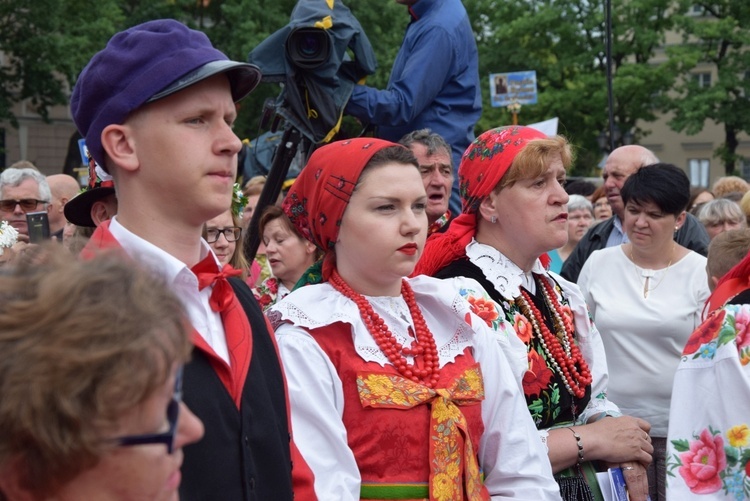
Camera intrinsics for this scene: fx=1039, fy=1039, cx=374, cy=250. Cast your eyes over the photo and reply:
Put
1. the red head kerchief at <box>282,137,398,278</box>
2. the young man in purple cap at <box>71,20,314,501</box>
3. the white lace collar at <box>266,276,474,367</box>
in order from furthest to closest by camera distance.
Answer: the red head kerchief at <box>282,137,398,278</box> < the white lace collar at <box>266,276,474,367</box> < the young man in purple cap at <box>71,20,314,501</box>

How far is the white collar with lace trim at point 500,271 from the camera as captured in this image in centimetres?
386

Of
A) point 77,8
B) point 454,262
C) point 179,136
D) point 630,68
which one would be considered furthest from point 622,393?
point 630,68

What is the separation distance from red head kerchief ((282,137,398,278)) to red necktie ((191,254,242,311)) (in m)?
0.80

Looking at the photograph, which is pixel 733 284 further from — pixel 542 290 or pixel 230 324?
pixel 230 324

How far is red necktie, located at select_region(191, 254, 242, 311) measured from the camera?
245 centimetres

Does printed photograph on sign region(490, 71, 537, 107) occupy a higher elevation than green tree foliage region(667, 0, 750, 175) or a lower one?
higher

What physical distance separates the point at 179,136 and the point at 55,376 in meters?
1.10

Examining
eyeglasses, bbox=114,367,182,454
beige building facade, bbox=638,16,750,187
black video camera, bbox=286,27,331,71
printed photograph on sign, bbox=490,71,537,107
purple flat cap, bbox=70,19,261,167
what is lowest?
beige building facade, bbox=638,16,750,187

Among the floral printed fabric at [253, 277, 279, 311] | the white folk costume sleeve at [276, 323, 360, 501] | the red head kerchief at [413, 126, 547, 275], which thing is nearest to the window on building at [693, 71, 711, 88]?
the floral printed fabric at [253, 277, 279, 311]

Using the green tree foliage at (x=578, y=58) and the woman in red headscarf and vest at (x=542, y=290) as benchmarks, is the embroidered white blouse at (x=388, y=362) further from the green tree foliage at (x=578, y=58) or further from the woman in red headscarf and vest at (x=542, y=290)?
the green tree foliage at (x=578, y=58)

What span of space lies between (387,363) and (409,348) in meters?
0.10

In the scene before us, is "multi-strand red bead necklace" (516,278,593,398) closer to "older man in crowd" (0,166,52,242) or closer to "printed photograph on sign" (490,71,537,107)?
"older man in crowd" (0,166,52,242)

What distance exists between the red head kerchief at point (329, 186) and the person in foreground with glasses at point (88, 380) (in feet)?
5.55

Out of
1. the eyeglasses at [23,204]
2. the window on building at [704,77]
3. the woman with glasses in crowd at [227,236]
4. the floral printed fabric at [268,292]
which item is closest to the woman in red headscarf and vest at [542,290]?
the woman with glasses in crowd at [227,236]
